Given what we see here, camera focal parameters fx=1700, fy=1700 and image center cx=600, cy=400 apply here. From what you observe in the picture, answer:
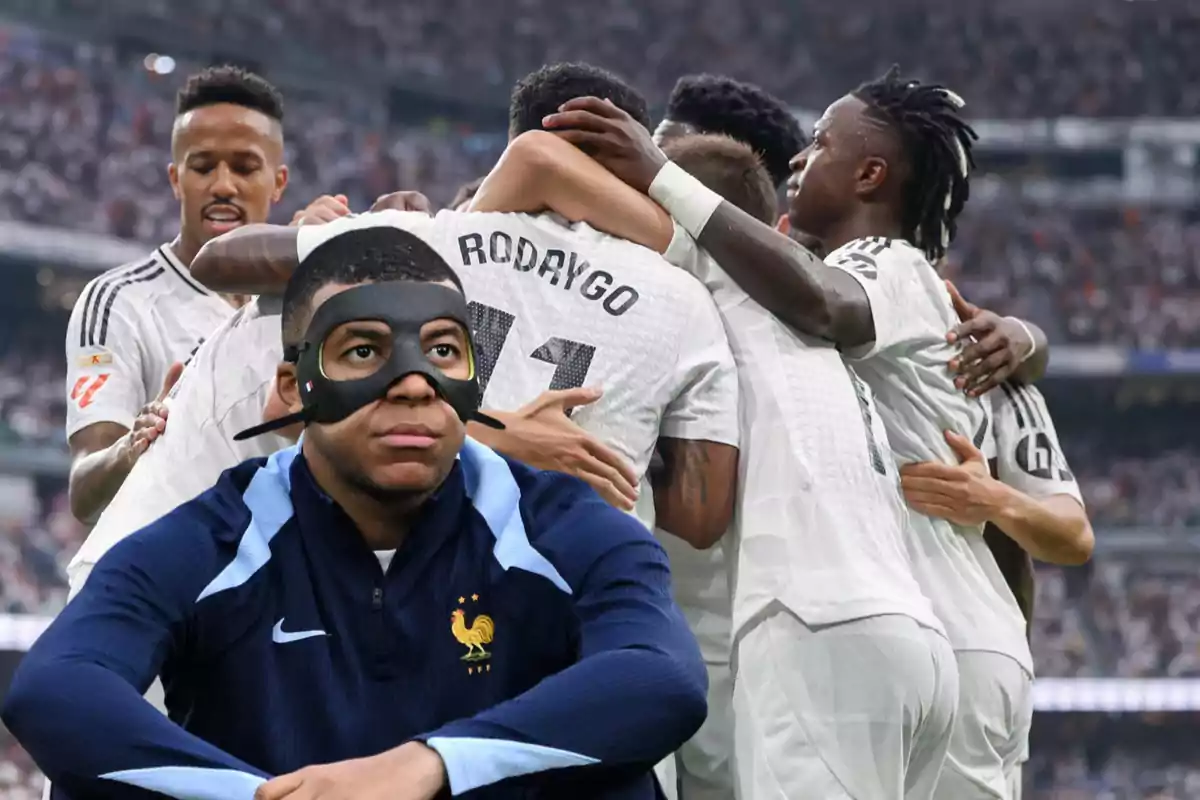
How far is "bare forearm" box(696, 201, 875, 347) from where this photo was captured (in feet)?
11.4

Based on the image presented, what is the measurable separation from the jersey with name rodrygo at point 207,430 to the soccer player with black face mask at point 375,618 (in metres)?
0.72

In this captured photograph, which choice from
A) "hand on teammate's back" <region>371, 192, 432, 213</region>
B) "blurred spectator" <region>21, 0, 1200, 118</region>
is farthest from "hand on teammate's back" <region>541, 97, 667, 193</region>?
"blurred spectator" <region>21, 0, 1200, 118</region>

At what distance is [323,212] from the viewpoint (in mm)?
3639

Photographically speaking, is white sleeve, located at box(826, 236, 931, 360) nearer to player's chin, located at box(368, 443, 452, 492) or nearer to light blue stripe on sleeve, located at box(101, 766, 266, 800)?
player's chin, located at box(368, 443, 452, 492)

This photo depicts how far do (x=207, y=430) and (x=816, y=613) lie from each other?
4.11 ft

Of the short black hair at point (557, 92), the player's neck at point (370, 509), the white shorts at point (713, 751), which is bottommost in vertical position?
the white shorts at point (713, 751)

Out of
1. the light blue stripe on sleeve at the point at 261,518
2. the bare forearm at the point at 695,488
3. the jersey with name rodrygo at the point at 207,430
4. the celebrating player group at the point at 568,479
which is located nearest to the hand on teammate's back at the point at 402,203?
the celebrating player group at the point at 568,479

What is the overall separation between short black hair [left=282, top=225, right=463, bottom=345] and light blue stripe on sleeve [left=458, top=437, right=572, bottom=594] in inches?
10.8

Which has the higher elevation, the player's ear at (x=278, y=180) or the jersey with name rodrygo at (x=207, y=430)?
the player's ear at (x=278, y=180)

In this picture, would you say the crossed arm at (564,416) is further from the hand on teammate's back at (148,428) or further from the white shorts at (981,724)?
the white shorts at (981,724)

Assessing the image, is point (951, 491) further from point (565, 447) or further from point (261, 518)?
point (261, 518)

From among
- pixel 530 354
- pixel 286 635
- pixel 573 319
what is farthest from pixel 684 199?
pixel 286 635

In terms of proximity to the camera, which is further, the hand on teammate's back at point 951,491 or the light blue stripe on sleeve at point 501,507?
the hand on teammate's back at point 951,491

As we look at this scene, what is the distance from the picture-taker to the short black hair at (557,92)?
11.7 feet
